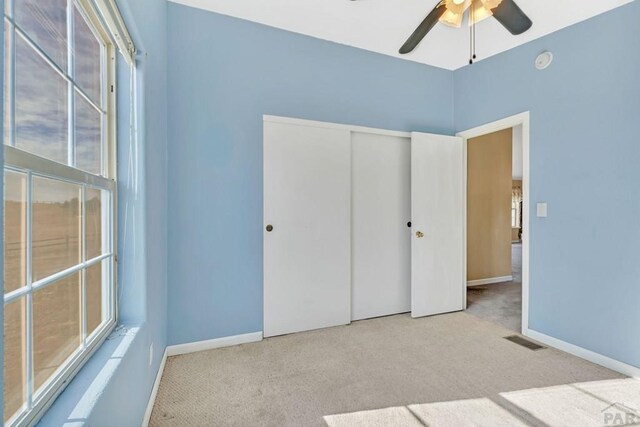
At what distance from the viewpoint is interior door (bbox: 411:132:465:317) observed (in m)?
3.32

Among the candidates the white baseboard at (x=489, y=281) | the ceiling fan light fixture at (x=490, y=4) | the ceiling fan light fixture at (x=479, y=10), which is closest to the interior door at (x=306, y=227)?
the ceiling fan light fixture at (x=479, y=10)

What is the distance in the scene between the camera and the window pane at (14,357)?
791mm

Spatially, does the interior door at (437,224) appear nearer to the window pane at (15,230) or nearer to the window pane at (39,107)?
the window pane at (39,107)

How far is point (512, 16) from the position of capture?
1.97 meters

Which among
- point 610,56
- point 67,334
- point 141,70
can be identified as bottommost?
point 67,334

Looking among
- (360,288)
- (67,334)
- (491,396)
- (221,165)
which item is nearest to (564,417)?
(491,396)

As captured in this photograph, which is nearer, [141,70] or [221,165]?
[141,70]

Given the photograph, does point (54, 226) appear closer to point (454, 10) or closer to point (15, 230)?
point (15, 230)

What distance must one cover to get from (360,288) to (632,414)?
2012 mm

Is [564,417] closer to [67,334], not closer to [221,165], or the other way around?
[67,334]

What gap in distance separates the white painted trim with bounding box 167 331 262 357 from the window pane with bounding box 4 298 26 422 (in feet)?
5.91

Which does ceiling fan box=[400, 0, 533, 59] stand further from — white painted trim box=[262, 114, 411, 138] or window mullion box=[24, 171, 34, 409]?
window mullion box=[24, 171, 34, 409]

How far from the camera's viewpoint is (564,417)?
174 centimetres

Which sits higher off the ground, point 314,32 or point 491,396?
point 314,32
